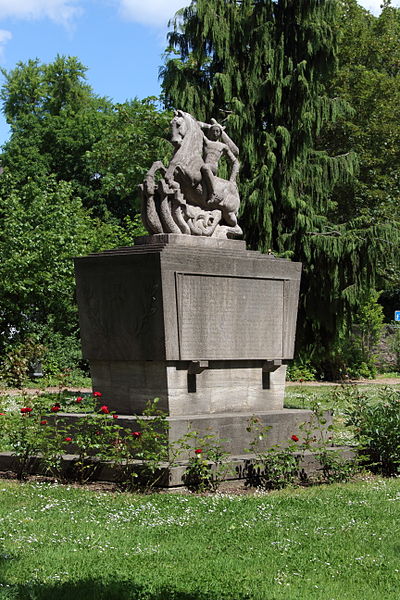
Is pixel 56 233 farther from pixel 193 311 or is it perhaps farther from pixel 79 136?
pixel 193 311

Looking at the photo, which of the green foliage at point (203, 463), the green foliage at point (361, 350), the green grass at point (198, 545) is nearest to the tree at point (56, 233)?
the green foliage at point (361, 350)

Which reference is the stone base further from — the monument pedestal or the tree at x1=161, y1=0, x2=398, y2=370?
the tree at x1=161, y1=0, x2=398, y2=370

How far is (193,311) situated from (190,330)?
21cm

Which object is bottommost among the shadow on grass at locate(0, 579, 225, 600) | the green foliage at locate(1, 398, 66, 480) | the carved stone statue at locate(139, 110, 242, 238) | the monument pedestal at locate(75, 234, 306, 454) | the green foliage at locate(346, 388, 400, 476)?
the green foliage at locate(346, 388, 400, 476)

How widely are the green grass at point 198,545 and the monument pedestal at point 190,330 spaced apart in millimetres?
1506

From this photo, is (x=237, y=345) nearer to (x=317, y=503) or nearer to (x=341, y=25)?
(x=317, y=503)

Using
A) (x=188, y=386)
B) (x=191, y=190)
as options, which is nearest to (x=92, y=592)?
(x=188, y=386)

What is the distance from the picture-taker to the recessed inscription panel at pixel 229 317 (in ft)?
31.5

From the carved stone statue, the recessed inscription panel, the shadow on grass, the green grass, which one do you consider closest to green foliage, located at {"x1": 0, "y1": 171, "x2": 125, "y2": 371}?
the carved stone statue

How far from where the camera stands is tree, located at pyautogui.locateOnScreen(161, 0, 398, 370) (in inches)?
850

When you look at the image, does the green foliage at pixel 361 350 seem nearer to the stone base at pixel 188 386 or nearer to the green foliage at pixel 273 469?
the stone base at pixel 188 386

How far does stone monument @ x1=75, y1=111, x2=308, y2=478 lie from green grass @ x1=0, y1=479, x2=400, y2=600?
1515 millimetres

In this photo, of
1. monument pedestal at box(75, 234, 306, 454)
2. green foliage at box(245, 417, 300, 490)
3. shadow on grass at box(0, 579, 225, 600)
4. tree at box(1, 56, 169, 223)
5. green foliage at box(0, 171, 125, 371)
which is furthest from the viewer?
tree at box(1, 56, 169, 223)

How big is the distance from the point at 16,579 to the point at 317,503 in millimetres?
3380
